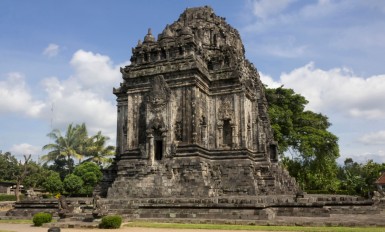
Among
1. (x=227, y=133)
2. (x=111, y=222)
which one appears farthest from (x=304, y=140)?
(x=111, y=222)

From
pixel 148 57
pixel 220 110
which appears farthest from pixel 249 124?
pixel 148 57

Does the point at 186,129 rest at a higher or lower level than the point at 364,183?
higher

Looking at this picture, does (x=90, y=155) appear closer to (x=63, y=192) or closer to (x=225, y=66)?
(x=63, y=192)

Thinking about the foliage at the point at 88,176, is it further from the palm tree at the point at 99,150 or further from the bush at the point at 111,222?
the bush at the point at 111,222

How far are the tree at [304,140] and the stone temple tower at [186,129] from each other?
11.3m

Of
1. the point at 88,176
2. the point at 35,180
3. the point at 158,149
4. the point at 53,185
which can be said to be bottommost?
the point at 53,185

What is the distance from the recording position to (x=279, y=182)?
25.3m

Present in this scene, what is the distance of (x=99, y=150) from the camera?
160ft

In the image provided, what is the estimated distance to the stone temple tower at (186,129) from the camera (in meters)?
20.9

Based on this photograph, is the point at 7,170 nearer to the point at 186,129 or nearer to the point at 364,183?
the point at 186,129

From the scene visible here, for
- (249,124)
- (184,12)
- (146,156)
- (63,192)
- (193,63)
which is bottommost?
(63,192)

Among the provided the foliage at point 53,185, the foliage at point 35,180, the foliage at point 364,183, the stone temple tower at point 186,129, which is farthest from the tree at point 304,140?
the foliage at point 35,180

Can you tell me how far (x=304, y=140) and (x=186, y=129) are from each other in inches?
726

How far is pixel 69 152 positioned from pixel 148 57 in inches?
1112
